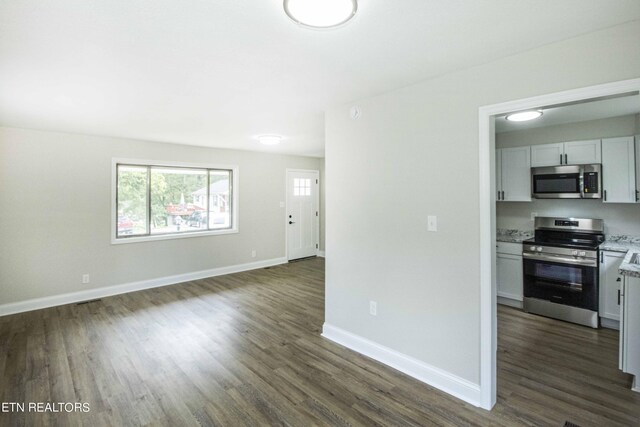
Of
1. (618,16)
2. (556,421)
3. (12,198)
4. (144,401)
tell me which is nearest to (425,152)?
(618,16)

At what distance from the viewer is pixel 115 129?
4207mm

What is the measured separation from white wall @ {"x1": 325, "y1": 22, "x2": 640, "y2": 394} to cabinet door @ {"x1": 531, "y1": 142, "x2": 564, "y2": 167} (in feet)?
8.49

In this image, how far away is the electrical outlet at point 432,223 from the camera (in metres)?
2.46

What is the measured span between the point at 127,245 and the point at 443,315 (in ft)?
15.7

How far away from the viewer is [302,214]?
7465 millimetres

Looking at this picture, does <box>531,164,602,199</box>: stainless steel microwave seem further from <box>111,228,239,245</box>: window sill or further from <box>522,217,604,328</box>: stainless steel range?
<box>111,228,239,245</box>: window sill

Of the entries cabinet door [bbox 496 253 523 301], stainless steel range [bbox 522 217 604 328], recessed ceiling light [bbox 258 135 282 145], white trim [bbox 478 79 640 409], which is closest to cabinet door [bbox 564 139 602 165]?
stainless steel range [bbox 522 217 604 328]

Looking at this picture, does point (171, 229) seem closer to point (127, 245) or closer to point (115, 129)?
point (127, 245)

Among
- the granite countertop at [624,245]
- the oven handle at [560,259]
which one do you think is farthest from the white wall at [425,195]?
the oven handle at [560,259]

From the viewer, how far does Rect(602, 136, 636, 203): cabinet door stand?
3.47 m

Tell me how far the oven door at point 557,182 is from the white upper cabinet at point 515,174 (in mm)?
85

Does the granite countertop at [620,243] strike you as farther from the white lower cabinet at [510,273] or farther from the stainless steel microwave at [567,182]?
the white lower cabinet at [510,273]

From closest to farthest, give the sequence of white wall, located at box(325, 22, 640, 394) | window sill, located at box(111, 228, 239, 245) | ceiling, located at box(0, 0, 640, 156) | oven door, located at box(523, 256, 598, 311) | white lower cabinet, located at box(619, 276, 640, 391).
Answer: ceiling, located at box(0, 0, 640, 156) → white wall, located at box(325, 22, 640, 394) → white lower cabinet, located at box(619, 276, 640, 391) → oven door, located at box(523, 256, 598, 311) → window sill, located at box(111, 228, 239, 245)

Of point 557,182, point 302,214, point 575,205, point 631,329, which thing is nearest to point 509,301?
point 575,205
